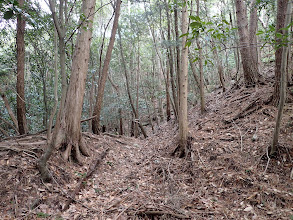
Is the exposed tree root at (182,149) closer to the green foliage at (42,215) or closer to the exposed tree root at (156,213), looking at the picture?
the exposed tree root at (156,213)

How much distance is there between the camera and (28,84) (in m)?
12.0

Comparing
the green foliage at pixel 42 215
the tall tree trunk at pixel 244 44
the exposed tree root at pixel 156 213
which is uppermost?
the tall tree trunk at pixel 244 44

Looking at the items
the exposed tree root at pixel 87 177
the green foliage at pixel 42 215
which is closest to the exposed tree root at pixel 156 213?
the exposed tree root at pixel 87 177

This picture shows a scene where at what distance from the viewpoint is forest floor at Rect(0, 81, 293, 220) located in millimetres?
3406

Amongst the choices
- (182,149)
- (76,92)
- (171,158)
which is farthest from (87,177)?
(182,149)

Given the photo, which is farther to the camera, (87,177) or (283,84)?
(87,177)

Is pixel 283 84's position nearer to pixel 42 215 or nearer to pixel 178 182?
pixel 178 182

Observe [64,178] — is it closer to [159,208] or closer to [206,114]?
[159,208]

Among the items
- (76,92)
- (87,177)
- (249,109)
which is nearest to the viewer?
(87,177)

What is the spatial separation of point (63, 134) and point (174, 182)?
337 centimetres

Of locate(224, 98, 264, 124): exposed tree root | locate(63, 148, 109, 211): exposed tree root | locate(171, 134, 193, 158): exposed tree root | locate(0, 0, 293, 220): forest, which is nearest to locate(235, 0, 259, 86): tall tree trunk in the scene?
locate(0, 0, 293, 220): forest

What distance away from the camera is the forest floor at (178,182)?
3.41 meters

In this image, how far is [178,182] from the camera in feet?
15.8

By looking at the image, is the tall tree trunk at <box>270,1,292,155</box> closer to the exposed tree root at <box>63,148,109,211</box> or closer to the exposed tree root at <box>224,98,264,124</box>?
the exposed tree root at <box>224,98,264,124</box>
